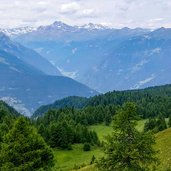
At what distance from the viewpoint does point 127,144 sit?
32125 mm

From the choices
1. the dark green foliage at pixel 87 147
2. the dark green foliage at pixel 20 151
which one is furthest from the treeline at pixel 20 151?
the dark green foliage at pixel 87 147

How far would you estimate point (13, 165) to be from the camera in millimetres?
38469

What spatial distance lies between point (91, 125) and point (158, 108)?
41.2 metres

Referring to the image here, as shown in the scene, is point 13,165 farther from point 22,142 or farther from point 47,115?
point 47,115

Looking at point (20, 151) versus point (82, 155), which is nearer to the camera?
point (20, 151)

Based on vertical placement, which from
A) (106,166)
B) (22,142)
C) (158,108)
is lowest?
(106,166)

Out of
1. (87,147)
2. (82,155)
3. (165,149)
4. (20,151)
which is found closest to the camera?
(20,151)

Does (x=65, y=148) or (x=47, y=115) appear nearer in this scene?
(x=65, y=148)

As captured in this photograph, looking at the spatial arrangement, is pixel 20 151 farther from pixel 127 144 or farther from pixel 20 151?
pixel 127 144

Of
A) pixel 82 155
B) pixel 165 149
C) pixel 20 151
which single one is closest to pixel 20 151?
pixel 20 151

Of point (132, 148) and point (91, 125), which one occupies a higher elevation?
point (91, 125)

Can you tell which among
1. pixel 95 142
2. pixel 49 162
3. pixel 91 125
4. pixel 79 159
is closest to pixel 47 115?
pixel 91 125

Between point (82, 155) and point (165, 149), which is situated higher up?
point (82, 155)

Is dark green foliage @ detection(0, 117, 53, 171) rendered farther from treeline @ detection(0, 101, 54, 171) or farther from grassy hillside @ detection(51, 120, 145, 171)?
grassy hillside @ detection(51, 120, 145, 171)
